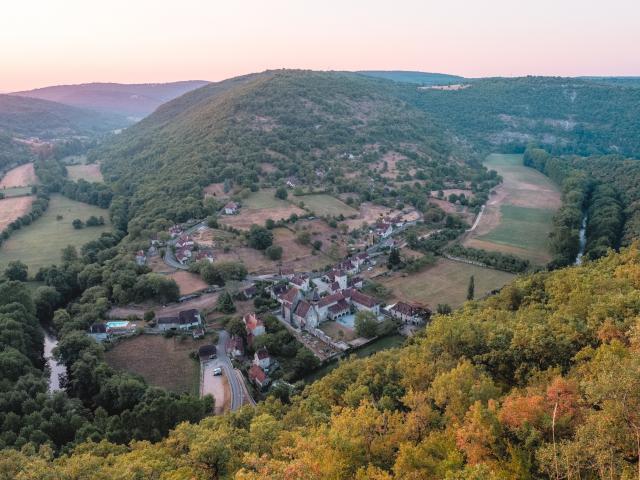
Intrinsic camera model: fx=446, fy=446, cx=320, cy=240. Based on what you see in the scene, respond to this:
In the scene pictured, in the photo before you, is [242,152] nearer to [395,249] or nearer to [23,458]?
[395,249]

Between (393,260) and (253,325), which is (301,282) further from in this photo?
(393,260)

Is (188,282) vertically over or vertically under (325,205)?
under

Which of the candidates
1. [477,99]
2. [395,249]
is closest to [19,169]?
[395,249]

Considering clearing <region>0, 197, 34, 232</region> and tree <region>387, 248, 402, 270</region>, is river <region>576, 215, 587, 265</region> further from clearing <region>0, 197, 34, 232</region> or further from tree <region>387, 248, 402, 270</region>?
clearing <region>0, 197, 34, 232</region>

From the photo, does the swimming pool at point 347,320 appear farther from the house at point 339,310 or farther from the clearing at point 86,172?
the clearing at point 86,172

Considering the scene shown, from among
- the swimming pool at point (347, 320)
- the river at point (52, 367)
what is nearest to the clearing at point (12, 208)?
the river at point (52, 367)

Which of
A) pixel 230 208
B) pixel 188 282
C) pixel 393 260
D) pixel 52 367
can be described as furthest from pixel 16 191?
pixel 393 260
